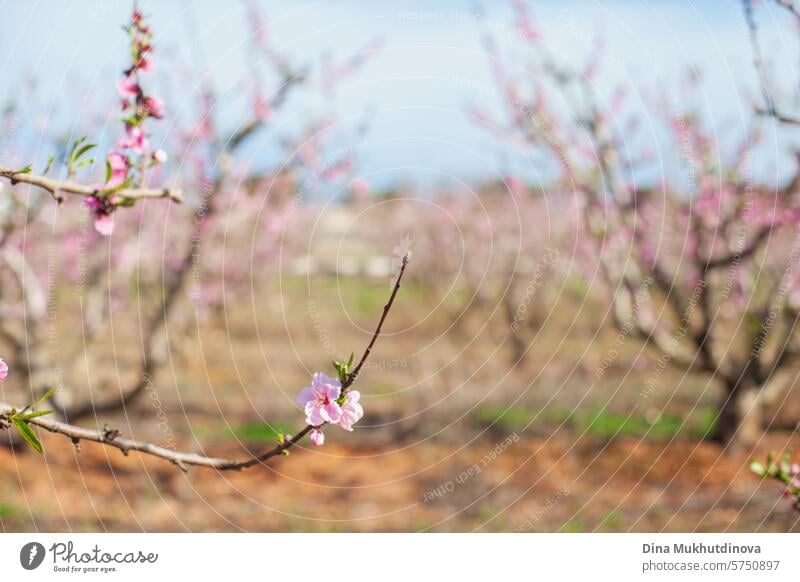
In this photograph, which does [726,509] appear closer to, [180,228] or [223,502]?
[223,502]

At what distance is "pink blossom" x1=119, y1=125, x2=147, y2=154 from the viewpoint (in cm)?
240

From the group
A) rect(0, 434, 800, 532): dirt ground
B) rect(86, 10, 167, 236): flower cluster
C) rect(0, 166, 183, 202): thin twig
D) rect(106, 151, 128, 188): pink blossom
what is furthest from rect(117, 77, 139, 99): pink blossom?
rect(0, 434, 800, 532): dirt ground

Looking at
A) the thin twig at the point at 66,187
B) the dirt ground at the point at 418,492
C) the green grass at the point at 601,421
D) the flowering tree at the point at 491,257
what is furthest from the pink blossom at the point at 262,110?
the flowering tree at the point at 491,257

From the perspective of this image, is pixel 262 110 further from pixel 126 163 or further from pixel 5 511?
pixel 126 163

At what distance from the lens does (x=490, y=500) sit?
704 centimetres

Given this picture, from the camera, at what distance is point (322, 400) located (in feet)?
6.61

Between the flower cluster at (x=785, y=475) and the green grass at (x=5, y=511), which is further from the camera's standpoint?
the green grass at (x=5, y=511)

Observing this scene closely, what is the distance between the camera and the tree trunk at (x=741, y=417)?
25.4ft

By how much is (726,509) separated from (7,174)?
6.00 meters

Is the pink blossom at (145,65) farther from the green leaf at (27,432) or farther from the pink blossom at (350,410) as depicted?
the pink blossom at (350,410)

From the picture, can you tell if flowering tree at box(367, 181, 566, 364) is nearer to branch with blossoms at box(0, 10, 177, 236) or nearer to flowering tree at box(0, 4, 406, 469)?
flowering tree at box(0, 4, 406, 469)

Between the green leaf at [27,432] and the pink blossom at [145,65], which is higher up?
the pink blossom at [145,65]
